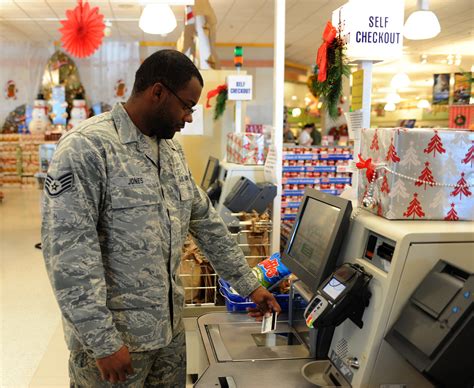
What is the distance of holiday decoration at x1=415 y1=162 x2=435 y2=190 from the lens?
1.51 m

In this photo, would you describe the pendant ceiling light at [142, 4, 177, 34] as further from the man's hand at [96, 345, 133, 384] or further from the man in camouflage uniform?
the man's hand at [96, 345, 133, 384]

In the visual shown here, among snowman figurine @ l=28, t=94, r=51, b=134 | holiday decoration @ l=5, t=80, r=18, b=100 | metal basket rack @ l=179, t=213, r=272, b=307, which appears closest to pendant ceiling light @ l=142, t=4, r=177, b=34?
metal basket rack @ l=179, t=213, r=272, b=307

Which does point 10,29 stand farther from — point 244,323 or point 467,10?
point 244,323

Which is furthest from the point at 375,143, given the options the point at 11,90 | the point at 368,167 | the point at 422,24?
the point at 11,90

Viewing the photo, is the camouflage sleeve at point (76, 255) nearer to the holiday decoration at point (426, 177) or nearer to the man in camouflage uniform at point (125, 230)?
the man in camouflage uniform at point (125, 230)

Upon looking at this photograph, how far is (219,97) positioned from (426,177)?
3632mm

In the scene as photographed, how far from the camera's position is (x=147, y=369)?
171cm

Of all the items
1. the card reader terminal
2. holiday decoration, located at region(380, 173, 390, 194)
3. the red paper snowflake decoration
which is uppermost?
the red paper snowflake decoration

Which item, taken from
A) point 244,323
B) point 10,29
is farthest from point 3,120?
point 244,323

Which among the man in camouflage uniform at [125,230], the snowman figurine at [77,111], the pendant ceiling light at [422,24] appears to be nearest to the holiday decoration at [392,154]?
the man in camouflage uniform at [125,230]

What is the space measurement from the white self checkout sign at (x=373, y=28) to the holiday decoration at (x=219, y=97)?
2.84m

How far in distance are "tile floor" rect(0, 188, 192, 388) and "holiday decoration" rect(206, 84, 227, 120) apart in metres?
2.42

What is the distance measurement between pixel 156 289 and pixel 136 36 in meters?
12.8

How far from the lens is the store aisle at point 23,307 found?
138 inches
